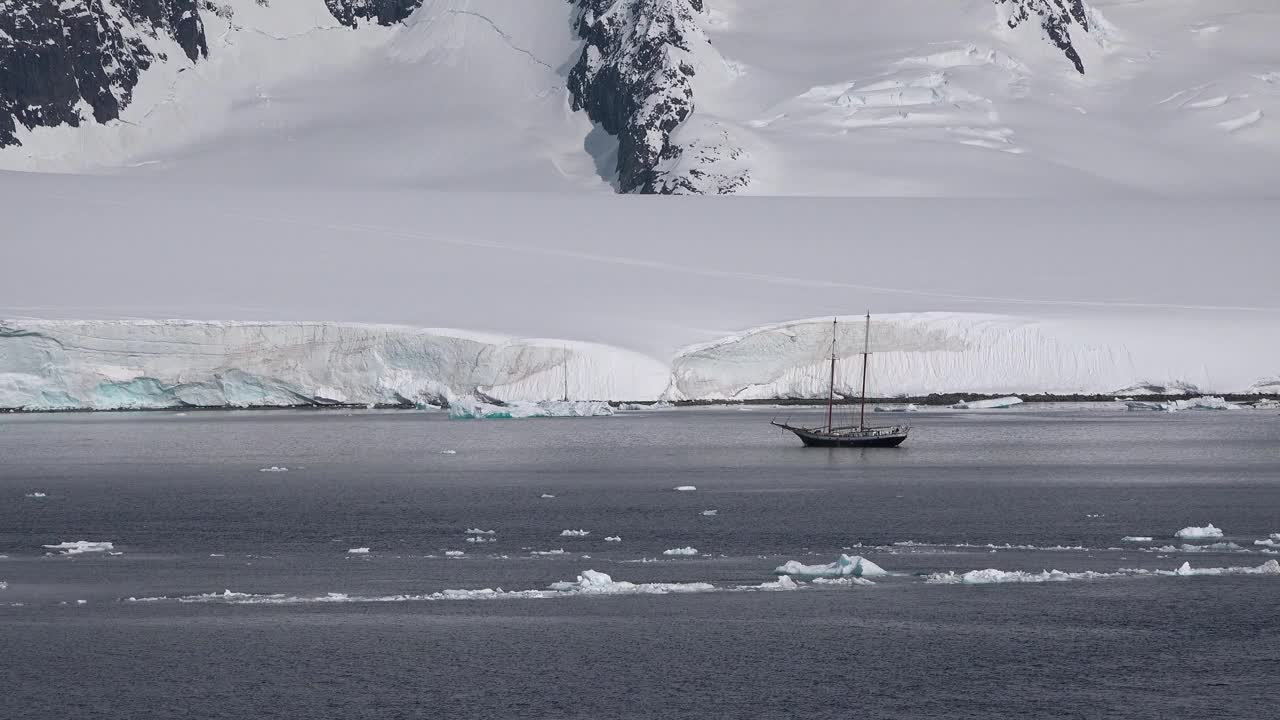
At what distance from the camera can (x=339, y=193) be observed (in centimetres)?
6134

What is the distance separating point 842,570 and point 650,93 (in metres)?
90.7

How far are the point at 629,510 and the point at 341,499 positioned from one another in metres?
4.99

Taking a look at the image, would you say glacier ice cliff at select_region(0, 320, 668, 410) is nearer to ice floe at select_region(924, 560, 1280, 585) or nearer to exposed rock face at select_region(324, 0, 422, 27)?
ice floe at select_region(924, 560, 1280, 585)

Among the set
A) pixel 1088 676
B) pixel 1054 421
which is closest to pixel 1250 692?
pixel 1088 676

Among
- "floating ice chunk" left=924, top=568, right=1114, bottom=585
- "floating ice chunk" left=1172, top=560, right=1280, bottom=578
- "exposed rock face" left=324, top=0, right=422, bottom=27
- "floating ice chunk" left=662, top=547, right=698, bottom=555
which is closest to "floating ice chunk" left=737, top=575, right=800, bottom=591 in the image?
"floating ice chunk" left=924, top=568, right=1114, bottom=585

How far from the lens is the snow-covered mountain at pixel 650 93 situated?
308ft

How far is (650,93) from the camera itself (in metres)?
106

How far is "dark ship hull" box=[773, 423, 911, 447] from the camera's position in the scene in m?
38.4

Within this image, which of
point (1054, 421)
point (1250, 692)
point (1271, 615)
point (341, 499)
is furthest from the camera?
point (1054, 421)

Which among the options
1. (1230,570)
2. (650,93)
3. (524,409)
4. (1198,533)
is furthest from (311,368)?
(650,93)

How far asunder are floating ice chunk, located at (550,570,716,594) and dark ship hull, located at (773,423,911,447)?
69.0ft

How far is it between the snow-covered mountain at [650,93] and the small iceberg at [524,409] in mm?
45128

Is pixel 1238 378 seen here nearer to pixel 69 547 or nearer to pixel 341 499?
pixel 341 499

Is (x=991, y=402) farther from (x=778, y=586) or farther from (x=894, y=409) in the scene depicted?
(x=778, y=586)
